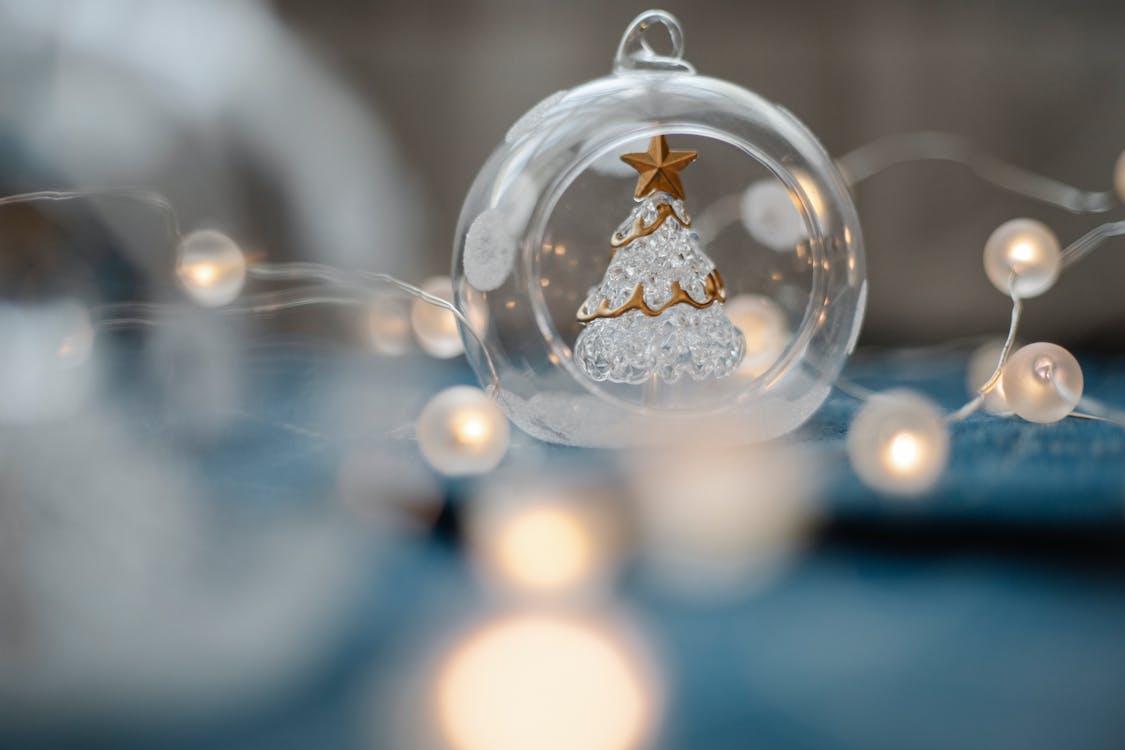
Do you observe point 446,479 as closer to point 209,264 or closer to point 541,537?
point 541,537

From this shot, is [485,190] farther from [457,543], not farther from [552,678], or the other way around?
[552,678]

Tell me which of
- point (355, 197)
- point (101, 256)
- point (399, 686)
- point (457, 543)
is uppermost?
point (355, 197)

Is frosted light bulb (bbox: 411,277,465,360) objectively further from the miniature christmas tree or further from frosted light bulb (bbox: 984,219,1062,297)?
frosted light bulb (bbox: 984,219,1062,297)

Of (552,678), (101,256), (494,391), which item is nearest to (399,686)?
(552,678)

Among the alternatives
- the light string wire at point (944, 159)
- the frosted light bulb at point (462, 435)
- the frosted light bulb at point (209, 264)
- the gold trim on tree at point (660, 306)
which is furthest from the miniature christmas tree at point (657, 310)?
the light string wire at point (944, 159)

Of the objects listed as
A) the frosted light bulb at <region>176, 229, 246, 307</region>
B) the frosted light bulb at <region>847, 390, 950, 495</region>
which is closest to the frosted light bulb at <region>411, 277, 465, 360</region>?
the frosted light bulb at <region>176, 229, 246, 307</region>

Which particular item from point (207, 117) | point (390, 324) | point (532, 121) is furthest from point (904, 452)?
point (207, 117)
